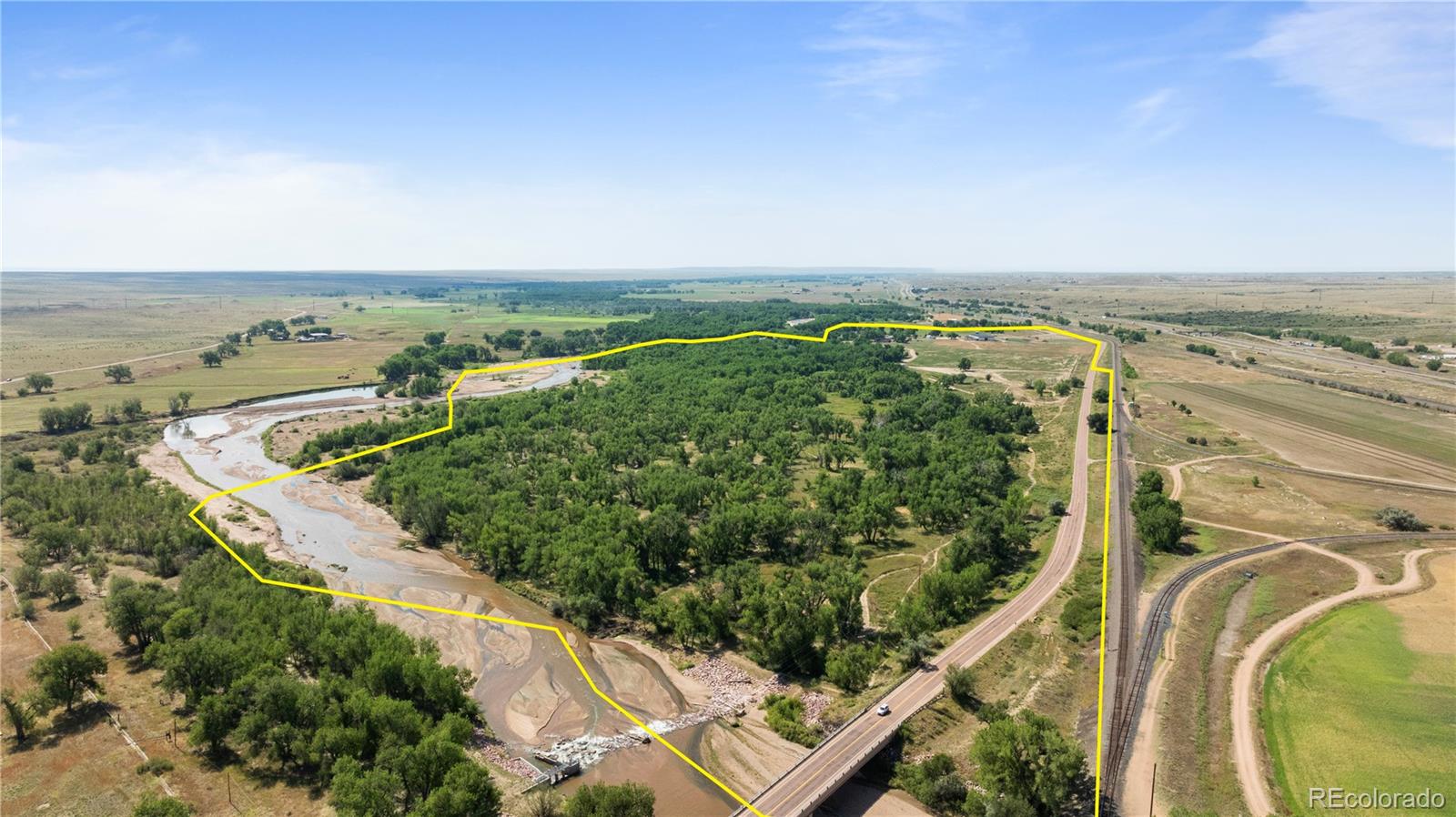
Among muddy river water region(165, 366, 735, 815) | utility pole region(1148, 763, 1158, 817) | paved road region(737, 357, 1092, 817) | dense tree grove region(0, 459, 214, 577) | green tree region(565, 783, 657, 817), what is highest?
dense tree grove region(0, 459, 214, 577)

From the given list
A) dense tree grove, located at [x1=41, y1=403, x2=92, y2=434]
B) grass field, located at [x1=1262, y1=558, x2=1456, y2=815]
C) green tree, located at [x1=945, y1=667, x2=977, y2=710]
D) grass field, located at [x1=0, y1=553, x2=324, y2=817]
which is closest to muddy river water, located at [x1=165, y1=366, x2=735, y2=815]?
grass field, located at [x1=0, y1=553, x2=324, y2=817]

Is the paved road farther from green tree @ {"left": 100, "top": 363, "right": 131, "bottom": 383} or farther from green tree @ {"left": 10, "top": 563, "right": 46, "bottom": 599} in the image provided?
green tree @ {"left": 100, "top": 363, "right": 131, "bottom": 383}

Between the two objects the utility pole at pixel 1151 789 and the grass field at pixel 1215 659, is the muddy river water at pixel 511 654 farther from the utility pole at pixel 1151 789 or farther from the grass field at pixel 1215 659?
the grass field at pixel 1215 659

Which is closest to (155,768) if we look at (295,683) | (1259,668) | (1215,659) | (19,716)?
(295,683)

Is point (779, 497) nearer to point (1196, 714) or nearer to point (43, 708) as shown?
point (1196, 714)

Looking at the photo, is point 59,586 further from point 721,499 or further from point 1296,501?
point 1296,501

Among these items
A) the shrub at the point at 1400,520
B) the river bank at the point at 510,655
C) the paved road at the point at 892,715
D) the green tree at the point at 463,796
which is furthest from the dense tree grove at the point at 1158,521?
the green tree at the point at 463,796

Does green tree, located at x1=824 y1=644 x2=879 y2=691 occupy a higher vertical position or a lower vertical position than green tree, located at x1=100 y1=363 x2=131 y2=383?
lower
